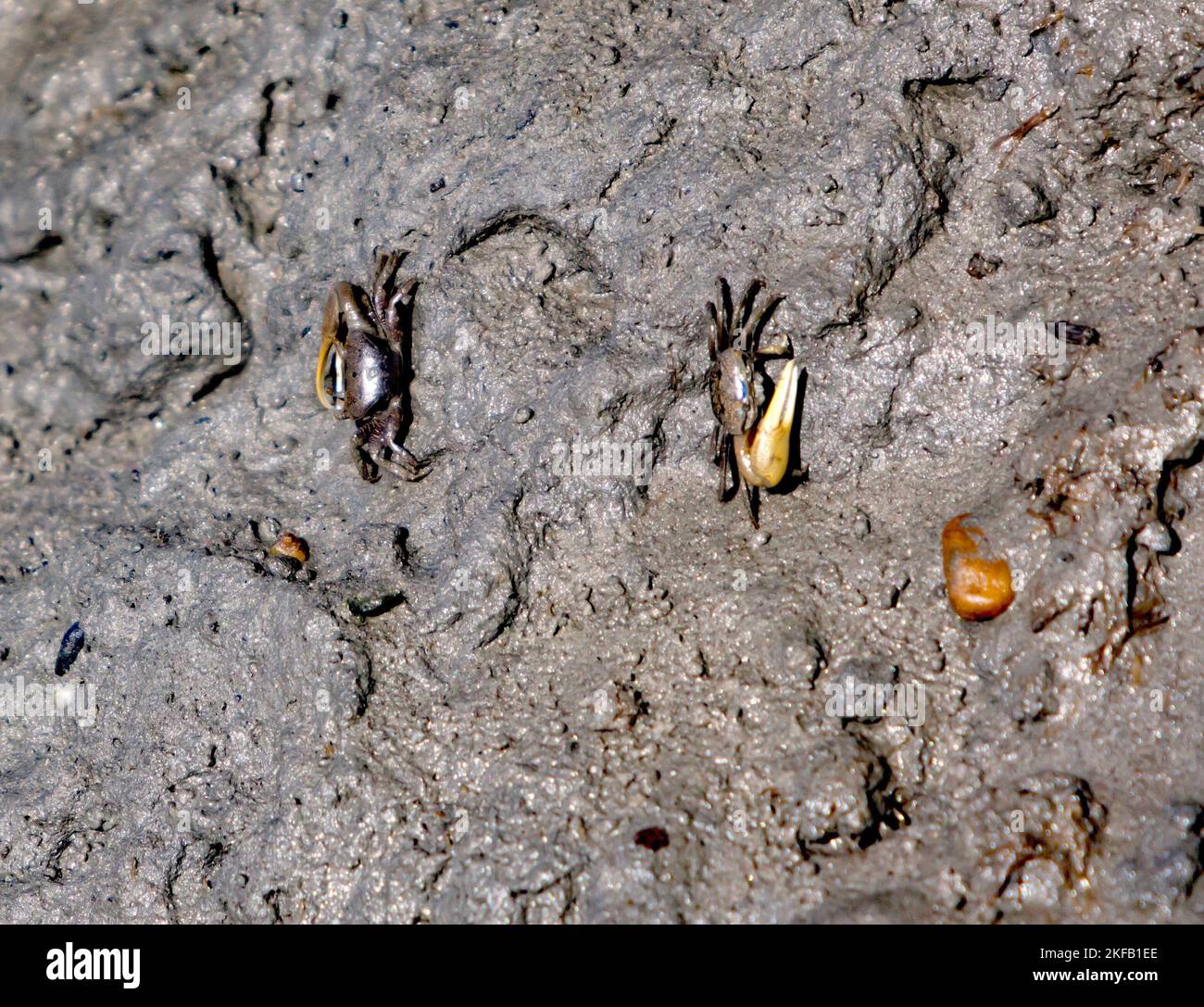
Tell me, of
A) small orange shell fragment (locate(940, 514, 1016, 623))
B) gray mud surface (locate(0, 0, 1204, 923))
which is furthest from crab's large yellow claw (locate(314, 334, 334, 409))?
small orange shell fragment (locate(940, 514, 1016, 623))

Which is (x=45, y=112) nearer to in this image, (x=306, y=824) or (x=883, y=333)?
(x=306, y=824)

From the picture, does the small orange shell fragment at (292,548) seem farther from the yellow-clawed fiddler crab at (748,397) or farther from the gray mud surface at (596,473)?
the yellow-clawed fiddler crab at (748,397)

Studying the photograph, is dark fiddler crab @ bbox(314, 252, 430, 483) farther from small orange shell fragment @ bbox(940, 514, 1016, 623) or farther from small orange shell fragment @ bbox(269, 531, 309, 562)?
small orange shell fragment @ bbox(940, 514, 1016, 623)

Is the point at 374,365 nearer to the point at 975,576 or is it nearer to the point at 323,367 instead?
the point at 323,367

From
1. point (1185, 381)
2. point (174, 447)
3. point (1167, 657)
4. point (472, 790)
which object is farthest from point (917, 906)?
point (174, 447)

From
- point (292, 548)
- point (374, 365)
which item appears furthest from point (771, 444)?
point (292, 548)

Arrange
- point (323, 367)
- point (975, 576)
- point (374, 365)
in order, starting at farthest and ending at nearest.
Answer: point (323, 367), point (374, 365), point (975, 576)

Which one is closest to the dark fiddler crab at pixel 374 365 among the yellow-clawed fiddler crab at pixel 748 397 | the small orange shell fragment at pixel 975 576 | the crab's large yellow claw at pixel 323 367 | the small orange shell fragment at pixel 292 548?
the crab's large yellow claw at pixel 323 367
